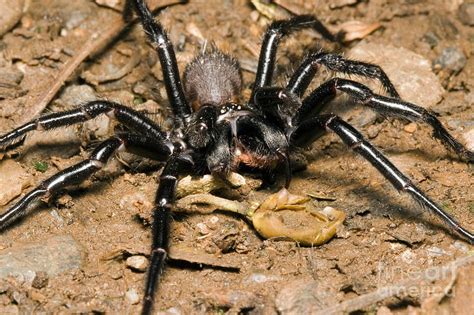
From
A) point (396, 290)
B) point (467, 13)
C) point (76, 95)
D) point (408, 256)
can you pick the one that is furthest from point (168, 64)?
point (467, 13)

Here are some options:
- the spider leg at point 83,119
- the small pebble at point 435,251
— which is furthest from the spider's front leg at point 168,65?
the small pebble at point 435,251

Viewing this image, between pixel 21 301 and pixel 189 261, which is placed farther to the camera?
pixel 189 261

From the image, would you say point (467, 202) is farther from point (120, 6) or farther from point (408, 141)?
point (120, 6)

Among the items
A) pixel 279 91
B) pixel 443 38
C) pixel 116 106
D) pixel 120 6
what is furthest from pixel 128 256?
pixel 443 38

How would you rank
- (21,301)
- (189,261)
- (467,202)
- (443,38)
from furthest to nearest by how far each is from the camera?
(443,38) → (467,202) → (189,261) → (21,301)

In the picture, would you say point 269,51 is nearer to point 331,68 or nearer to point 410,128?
point 331,68

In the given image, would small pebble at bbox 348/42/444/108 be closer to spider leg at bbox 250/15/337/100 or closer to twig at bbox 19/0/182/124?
spider leg at bbox 250/15/337/100

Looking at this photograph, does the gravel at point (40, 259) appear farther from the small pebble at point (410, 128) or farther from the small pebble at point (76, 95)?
the small pebble at point (410, 128)

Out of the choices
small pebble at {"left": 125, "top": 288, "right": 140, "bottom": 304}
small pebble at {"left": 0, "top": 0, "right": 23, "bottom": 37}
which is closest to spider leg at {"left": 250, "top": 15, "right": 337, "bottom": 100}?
small pebble at {"left": 125, "top": 288, "right": 140, "bottom": 304}
